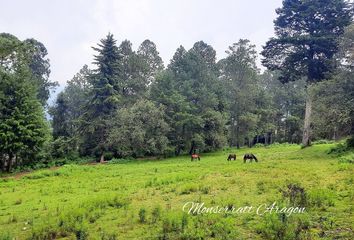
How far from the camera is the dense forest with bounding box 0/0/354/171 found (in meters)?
26.2

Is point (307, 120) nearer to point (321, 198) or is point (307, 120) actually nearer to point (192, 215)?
point (321, 198)

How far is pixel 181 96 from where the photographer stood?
139ft

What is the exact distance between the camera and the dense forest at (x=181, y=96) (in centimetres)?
2617

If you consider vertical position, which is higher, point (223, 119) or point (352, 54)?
point (352, 54)

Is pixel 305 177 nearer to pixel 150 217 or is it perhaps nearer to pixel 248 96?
pixel 150 217

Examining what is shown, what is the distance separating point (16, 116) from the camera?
1314 inches

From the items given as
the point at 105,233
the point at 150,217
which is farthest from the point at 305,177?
the point at 105,233

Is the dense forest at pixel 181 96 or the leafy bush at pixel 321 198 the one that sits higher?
the dense forest at pixel 181 96

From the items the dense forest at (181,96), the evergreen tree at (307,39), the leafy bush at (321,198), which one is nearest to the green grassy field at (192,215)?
the leafy bush at (321,198)

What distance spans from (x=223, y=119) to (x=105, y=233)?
35.0 meters

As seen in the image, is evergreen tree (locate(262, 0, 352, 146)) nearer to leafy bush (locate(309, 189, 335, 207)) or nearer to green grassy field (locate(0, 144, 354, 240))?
green grassy field (locate(0, 144, 354, 240))

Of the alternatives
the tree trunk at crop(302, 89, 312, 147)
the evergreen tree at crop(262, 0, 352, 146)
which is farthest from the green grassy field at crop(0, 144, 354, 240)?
the evergreen tree at crop(262, 0, 352, 146)

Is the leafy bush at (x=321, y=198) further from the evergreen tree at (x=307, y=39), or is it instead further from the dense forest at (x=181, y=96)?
the evergreen tree at (x=307, y=39)

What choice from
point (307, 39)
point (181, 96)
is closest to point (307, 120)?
point (307, 39)
